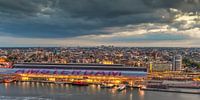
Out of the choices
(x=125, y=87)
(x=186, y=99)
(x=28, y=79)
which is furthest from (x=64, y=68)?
(x=186, y=99)

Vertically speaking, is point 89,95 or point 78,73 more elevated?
point 78,73

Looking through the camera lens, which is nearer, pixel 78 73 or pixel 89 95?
pixel 89 95

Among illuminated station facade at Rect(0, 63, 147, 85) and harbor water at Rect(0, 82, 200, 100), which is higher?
illuminated station facade at Rect(0, 63, 147, 85)

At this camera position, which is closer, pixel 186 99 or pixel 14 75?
pixel 186 99

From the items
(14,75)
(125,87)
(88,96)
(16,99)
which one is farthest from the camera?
(14,75)

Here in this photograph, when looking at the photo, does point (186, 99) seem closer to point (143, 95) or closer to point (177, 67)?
point (143, 95)

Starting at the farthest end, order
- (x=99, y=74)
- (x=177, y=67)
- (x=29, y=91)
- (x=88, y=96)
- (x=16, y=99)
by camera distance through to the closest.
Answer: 1. (x=177, y=67)
2. (x=99, y=74)
3. (x=29, y=91)
4. (x=88, y=96)
5. (x=16, y=99)

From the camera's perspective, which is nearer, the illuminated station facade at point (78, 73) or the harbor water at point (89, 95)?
the harbor water at point (89, 95)
